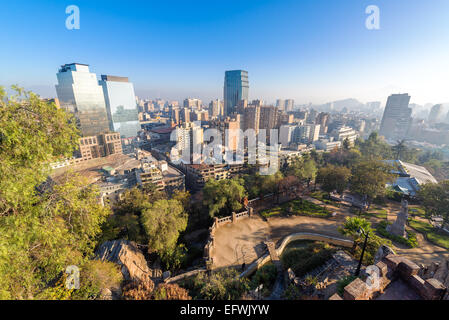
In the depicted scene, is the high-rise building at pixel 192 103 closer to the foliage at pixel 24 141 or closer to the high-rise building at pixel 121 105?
the high-rise building at pixel 121 105

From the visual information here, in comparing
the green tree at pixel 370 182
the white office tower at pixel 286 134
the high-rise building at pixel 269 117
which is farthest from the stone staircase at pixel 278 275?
the high-rise building at pixel 269 117

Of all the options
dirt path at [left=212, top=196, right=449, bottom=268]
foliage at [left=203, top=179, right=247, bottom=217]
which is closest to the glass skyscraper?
foliage at [left=203, top=179, right=247, bottom=217]

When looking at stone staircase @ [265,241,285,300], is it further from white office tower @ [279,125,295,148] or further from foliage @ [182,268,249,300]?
white office tower @ [279,125,295,148]

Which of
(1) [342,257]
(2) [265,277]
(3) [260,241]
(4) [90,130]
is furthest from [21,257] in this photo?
(4) [90,130]
